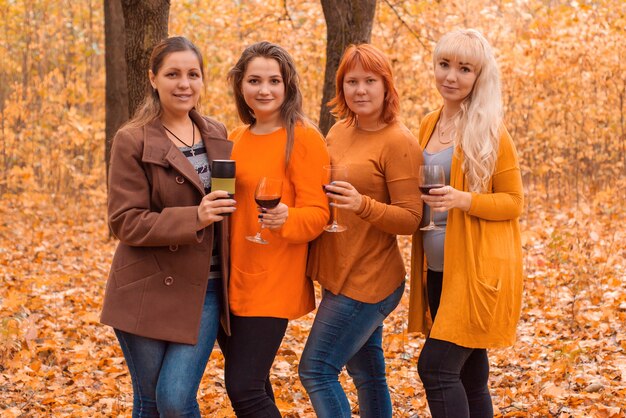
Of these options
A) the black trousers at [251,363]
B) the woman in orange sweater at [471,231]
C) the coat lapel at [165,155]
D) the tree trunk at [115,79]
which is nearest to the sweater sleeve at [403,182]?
the woman in orange sweater at [471,231]

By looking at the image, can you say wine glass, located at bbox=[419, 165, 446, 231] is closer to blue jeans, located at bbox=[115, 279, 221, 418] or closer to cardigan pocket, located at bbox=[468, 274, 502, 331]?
cardigan pocket, located at bbox=[468, 274, 502, 331]

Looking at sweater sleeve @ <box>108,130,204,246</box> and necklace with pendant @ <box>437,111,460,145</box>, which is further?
necklace with pendant @ <box>437,111,460,145</box>

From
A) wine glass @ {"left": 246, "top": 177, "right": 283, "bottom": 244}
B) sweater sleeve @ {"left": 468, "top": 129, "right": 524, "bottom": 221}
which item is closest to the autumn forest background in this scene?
sweater sleeve @ {"left": 468, "top": 129, "right": 524, "bottom": 221}

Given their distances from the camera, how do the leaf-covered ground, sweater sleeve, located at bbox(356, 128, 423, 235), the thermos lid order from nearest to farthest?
the thermos lid → sweater sleeve, located at bbox(356, 128, 423, 235) → the leaf-covered ground

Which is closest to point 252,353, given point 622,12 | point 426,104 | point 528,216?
point 528,216

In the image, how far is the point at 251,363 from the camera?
125 inches

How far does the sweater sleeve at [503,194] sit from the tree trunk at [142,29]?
2.80 m

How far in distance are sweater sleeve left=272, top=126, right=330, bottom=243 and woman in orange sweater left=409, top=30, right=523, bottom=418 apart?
47 cm

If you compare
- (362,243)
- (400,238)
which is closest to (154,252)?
(362,243)

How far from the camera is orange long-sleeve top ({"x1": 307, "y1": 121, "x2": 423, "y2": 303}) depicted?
11.0 feet

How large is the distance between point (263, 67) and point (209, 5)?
13424 mm

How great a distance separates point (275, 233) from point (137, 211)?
0.60 metres

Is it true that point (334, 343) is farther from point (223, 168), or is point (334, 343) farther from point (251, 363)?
point (223, 168)

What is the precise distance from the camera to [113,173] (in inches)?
122
